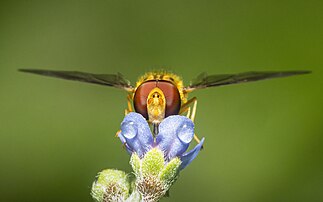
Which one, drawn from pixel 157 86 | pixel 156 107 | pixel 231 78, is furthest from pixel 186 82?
pixel 156 107

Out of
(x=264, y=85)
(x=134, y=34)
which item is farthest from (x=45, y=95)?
(x=264, y=85)

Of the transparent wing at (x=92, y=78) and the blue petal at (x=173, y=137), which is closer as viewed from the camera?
the blue petal at (x=173, y=137)

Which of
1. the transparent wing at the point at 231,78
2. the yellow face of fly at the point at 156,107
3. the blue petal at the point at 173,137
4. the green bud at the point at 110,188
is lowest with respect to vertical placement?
the green bud at the point at 110,188

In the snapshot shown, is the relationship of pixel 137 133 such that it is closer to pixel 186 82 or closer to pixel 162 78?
pixel 162 78

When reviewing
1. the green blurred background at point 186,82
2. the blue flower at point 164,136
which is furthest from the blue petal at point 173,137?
the green blurred background at point 186,82

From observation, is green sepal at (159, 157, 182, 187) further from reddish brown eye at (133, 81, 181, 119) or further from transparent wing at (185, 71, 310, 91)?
transparent wing at (185, 71, 310, 91)

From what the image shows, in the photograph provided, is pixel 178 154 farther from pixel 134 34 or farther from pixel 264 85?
pixel 134 34

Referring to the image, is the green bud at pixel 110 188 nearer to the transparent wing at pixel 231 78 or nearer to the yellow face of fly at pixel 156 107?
the yellow face of fly at pixel 156 107
